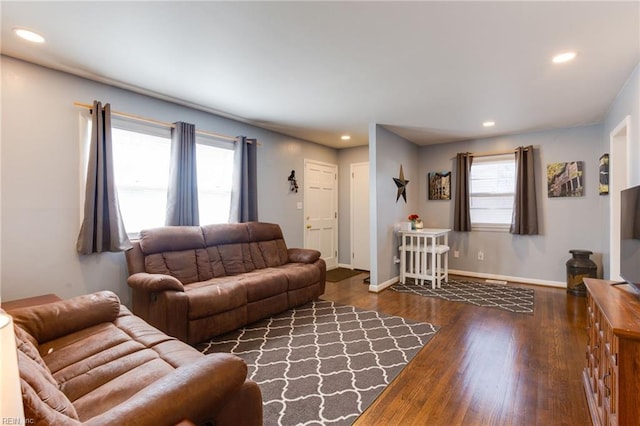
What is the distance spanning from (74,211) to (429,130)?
15.0ft

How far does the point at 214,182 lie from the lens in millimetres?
4000

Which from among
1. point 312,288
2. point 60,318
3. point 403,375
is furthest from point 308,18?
point 312,288

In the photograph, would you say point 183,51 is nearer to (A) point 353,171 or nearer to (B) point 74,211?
(B) point 74,211

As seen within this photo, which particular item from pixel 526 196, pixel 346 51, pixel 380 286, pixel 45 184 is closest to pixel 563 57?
pixel 346 51

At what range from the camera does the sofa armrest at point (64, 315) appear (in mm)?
1735

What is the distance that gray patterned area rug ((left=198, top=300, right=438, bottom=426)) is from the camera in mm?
1895

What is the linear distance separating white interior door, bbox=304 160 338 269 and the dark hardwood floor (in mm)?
2102

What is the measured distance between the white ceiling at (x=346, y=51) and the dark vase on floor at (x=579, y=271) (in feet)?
6.32

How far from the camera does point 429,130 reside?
15.4 ft

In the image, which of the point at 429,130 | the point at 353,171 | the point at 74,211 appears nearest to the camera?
the point at 74,211

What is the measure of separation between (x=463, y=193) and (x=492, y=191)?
0.46 meters

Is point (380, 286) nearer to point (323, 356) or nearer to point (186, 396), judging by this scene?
point (323, 356)

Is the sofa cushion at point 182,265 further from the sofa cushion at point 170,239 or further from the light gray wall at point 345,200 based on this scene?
the light gray wall at point 345,200

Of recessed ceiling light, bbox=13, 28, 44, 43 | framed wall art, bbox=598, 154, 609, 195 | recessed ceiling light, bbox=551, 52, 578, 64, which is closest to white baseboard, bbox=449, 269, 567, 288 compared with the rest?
framed wall art, bbox=598, 154, 609, 195
